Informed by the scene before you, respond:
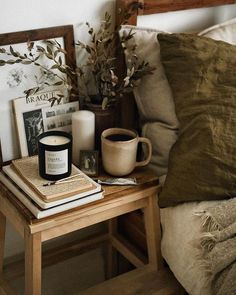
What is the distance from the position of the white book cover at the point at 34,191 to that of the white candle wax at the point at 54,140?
12cm

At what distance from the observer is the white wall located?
137cm

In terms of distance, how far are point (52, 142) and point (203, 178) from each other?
414 mm

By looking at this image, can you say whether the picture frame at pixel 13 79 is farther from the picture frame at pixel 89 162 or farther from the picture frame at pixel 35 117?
the picture frame at pixel 89 162

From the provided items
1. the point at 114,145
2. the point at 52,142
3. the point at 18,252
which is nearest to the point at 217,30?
the point at 114,145

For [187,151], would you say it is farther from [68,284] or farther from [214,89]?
[68,284]

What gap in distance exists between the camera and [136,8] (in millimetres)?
1515

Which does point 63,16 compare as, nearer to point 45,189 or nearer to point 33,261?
point 45,189

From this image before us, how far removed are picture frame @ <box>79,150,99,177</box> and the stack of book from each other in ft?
0.13

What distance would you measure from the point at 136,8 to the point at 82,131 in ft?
1.35

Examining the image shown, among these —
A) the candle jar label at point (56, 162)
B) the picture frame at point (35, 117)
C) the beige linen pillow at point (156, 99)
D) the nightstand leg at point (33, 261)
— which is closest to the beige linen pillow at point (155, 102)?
the beige linen pillow at point (156, 99)

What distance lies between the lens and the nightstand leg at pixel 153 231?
1.45 m

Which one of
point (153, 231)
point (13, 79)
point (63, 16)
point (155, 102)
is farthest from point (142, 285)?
point (63, 16)

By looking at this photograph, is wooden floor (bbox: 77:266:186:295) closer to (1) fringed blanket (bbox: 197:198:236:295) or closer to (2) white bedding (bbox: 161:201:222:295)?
(2) white bedding (bbox: 161:201:222:295)

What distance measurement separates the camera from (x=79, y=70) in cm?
146
